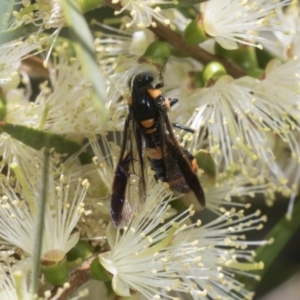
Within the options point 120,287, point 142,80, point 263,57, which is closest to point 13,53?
point 142,80

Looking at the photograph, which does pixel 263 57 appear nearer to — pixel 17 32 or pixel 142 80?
pixel 142 80

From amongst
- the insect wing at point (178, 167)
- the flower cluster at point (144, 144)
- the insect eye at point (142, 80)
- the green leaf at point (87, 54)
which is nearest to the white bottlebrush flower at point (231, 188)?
the flower cluster at point (144, 144)

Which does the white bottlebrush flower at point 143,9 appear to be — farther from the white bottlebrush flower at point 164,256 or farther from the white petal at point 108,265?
the white petal at point 108,265

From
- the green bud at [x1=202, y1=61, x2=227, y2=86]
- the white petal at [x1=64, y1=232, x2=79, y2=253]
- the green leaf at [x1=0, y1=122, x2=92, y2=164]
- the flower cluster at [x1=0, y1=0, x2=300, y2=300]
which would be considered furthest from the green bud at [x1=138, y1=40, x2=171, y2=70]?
the white petal at [x1=64, y1=232, x2=79, y2=253]

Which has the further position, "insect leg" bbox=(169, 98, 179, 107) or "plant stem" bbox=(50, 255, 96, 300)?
"insect leg" bbox=(169, 98, 179, 107)

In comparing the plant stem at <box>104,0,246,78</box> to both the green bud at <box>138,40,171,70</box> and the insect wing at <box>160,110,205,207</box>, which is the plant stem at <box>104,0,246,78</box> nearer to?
the green bud at <box>138,40,171,70</box>

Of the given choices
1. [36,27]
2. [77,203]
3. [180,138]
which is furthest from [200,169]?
[36,27]
